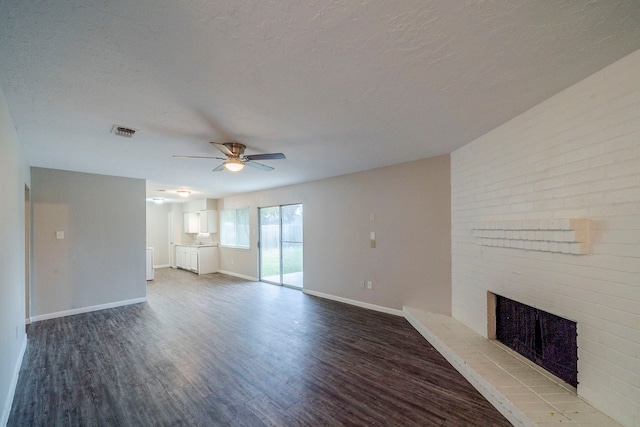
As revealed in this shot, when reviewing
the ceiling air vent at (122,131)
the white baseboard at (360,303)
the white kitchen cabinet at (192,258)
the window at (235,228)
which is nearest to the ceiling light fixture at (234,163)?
the ceiling air vent at (122,131)

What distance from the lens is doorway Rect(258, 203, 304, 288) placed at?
647 cm

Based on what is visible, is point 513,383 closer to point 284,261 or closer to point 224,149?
point 224,149

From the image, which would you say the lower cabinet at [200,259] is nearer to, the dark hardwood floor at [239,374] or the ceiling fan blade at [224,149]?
the dark hardwood floor at [239,374]

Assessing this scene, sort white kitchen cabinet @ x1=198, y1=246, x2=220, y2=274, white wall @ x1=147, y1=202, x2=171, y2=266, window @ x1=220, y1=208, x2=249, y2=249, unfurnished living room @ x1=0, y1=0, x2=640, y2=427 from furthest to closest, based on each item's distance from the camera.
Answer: white wall @ x1=147, y1=202, x2=171, y2=266 → white kitchen cabinet @ x1=198, y1=246, x2=220, y2=274 → window @ x1=220, y1=208, x2=249, y2=249 → unfurnished living room @ x1=0, y1=0, x2=640, y2=427

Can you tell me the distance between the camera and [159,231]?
A: 9.80 m

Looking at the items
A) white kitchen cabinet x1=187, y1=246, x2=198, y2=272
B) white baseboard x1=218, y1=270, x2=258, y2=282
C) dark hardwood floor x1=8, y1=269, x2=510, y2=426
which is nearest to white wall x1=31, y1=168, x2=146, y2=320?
dark hardwood floor x1=8, y1=269, x2=510, y2=426

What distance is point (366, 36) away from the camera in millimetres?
1424

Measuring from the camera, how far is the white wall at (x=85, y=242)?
4.39 metres

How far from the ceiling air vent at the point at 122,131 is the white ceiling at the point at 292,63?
9 cm

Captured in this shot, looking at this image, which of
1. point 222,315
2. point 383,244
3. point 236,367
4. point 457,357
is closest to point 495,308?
point 457,357

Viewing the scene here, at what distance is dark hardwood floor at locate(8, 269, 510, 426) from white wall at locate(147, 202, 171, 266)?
5.61 metres

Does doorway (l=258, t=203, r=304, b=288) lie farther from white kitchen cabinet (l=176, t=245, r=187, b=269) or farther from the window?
white kitchen cabinet (l=176, t=245, r=187, b=269)

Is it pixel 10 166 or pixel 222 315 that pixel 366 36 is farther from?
pixel 222 315

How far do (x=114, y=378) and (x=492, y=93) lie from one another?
14.3 feet
